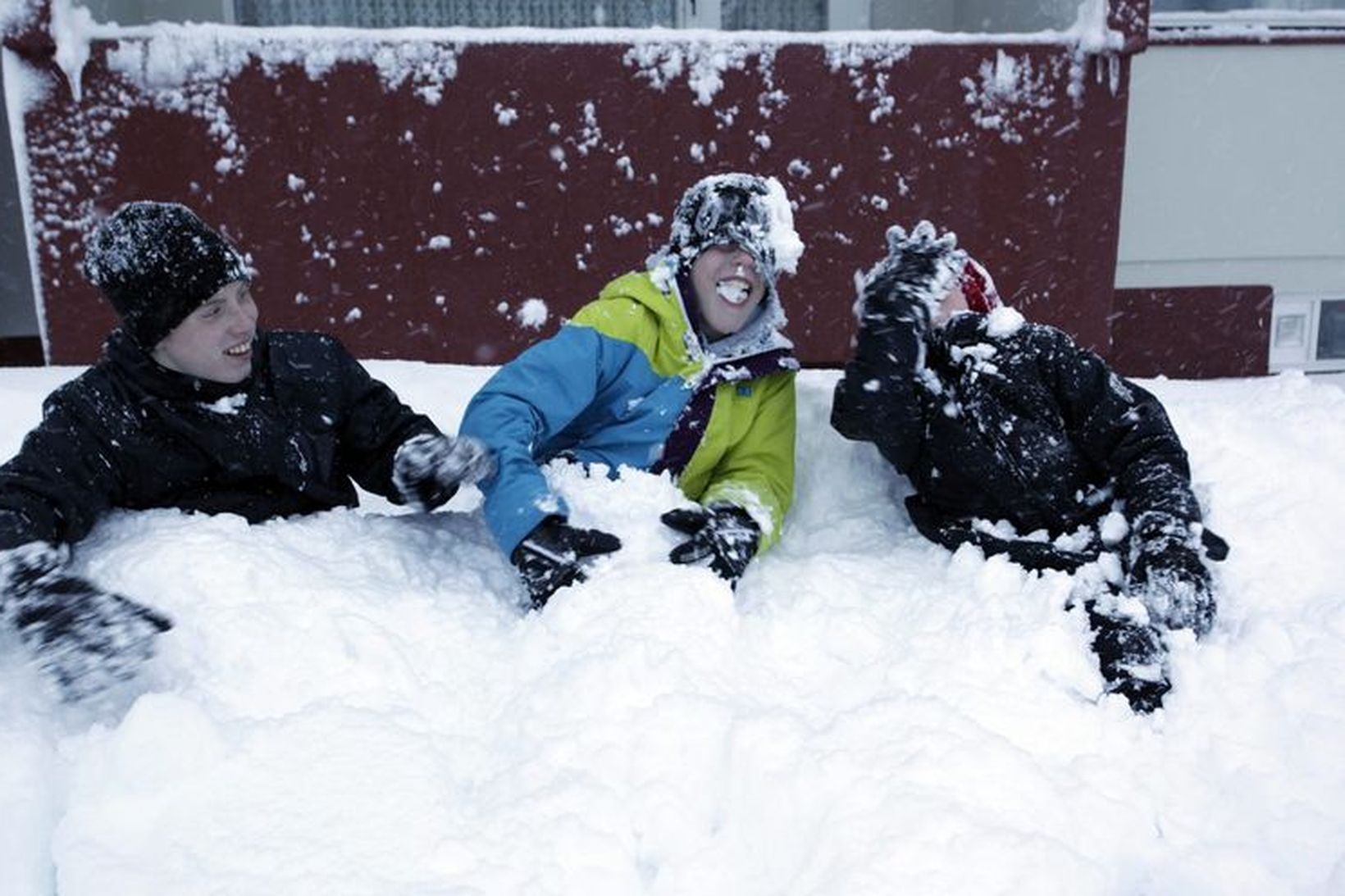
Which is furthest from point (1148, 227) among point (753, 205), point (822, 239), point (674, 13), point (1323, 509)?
point (753, 205)

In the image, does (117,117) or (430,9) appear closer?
(117,117)

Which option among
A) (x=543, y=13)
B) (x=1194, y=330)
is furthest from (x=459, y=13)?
(x=1194, y=330)

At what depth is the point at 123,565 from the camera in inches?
84.5

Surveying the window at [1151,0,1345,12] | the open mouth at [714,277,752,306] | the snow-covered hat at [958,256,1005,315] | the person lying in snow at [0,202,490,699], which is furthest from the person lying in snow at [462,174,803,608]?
the window at [1151,0,1345,12]

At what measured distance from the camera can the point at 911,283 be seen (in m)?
2.58

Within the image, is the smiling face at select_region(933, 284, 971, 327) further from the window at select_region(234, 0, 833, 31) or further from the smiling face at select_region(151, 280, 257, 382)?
the window at select_region(234, 0, 833, 31)

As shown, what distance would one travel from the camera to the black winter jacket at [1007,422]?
256 centimetres

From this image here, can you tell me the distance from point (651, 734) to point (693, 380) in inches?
43.0

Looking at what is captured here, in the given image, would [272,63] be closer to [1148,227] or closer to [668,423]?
[668,423]

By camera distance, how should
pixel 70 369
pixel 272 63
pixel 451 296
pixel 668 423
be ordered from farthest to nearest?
pixel 451 296 → pixel 272 63 → pixel 70 369 → pixel 668 423

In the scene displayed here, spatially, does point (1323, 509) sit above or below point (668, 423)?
below

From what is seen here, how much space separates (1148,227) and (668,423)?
4.02 metres

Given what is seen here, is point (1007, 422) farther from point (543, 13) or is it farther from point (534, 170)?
point (543, 13)

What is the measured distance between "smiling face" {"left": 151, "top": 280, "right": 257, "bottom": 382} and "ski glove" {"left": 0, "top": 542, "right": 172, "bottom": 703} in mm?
566
